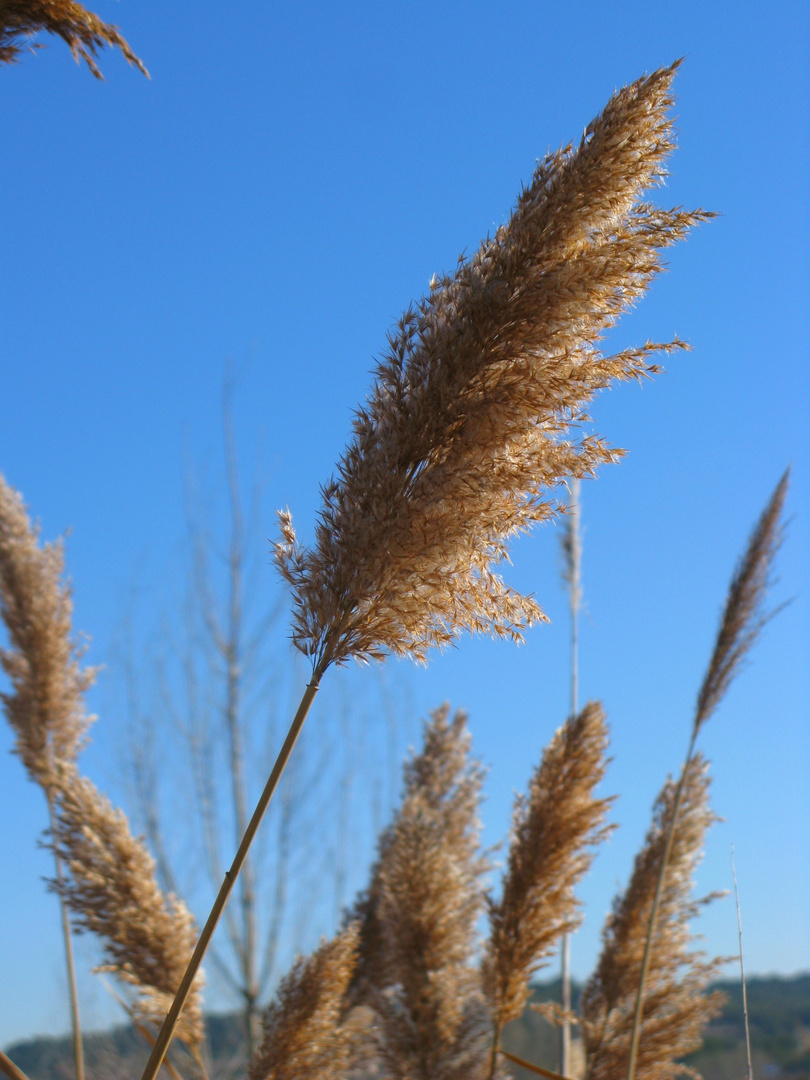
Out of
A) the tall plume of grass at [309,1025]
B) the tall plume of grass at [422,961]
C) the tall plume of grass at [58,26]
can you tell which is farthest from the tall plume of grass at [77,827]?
the tall plume of grass at [58,26]

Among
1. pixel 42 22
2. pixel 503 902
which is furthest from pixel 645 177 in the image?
pixel 503 902

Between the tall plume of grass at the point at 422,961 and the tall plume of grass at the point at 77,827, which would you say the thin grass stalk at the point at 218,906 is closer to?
the tall plume of grass at the point at 77,827

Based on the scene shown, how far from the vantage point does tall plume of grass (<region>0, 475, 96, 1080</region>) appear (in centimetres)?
307

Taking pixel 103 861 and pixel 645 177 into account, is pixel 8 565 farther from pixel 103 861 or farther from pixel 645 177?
pixel 645 177

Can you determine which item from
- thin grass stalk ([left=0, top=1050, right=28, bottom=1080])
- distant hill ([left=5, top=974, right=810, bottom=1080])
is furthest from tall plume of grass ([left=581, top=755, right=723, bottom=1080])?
thin grass stalk ([left=0, top=1050, right=28, bottom=1080])

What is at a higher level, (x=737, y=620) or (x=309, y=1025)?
(x=737, y=620)

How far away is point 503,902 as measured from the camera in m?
2.32

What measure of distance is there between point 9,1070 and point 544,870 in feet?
4.49

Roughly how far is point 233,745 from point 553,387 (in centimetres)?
689

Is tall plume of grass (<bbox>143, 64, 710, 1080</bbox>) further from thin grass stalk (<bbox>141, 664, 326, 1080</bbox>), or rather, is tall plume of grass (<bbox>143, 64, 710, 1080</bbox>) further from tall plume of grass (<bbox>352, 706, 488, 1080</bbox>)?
tall plume of grass (<bbox>352, 706, 488, 1080</bbox>)

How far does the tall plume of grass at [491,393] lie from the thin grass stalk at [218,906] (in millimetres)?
17

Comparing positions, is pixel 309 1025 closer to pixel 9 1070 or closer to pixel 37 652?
pixel 9 1070

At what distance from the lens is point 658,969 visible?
2465 millimetres

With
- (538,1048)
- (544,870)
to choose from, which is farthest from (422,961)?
(538,1048)
